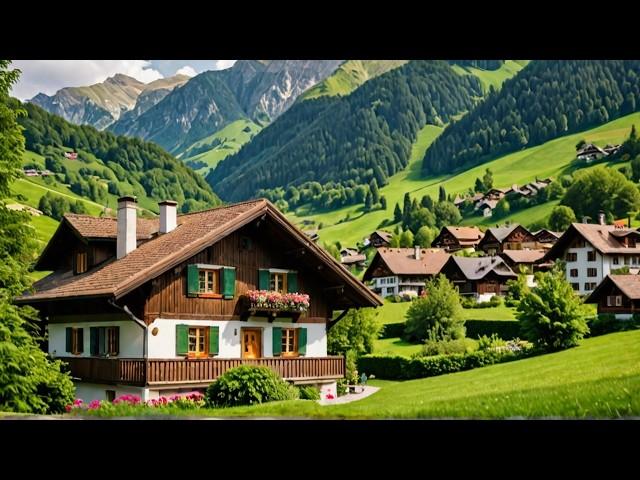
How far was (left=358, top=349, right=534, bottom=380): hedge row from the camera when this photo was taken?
34.2 metres

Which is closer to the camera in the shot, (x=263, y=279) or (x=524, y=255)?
(x=263, y=279)

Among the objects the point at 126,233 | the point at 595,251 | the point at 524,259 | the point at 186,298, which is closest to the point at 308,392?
the point at 186,298

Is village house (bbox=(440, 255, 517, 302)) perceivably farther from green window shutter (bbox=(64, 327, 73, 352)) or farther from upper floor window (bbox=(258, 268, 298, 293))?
green window shutter (bbox=(64, 327, 73, 352))

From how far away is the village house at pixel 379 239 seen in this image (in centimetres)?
7962

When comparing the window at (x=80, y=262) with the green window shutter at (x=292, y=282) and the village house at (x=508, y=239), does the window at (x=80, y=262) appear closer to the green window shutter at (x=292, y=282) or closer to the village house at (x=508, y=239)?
the green window shutter at (x=292, y=282)

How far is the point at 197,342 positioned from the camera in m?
18.3

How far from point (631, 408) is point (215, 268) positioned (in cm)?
1149

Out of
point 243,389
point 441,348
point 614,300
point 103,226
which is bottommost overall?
point 441,348

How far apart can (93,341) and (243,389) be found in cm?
555

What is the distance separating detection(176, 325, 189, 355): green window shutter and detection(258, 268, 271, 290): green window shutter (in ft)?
7.06

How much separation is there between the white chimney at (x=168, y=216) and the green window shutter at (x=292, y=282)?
11.8ft

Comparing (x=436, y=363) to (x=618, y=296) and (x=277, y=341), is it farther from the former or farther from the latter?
(x=277, y=341)

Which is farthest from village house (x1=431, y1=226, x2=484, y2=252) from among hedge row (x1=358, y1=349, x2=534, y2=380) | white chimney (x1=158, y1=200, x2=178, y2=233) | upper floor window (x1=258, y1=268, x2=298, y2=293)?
upper floor window (x1=258, y1=268, x2=298, y2=293)
